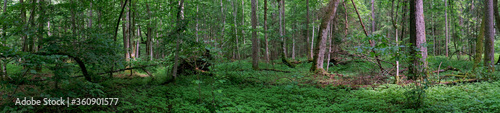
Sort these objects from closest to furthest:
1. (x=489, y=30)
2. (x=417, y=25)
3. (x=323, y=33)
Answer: (x=417, y=25) < (x=489, y=30) < (x=323, y=33)

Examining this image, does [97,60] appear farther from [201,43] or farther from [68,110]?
[201,43]

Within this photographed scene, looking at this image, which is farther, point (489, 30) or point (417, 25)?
point (489, 30)

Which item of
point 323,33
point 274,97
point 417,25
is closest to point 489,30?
point 417,25

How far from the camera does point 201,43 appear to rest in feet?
20.0

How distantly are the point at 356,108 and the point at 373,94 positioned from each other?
1.31 metres

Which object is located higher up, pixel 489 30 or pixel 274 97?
pixel 489 30

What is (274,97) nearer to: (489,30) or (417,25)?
(417,25)

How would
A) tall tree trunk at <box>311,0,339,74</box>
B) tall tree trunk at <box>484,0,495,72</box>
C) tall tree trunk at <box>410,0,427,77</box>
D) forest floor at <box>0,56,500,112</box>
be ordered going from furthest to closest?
1. tall tree trunk at <box>311,0,339,74</box>
2. tall tree trunk at <box>484,0,495,72</box>
3. tall tree trunk at <box>410,0,427,77</box>
4. forest floor at <box>0,56,500,112</box>

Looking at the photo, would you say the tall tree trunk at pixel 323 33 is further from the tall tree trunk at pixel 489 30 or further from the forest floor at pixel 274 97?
the tall tree trunk at pixel 489 30

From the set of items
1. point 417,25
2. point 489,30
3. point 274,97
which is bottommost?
point 274,97

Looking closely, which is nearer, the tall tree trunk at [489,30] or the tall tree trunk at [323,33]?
the tall tree trunk at [489,30]

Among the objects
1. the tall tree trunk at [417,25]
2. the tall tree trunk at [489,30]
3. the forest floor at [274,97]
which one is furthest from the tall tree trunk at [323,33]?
the tall tree trunk at [489,30]

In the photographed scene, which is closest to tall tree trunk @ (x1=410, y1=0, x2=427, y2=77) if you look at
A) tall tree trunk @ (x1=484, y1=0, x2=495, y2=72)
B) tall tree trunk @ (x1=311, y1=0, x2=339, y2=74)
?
tall tree trunk @ (x1=484, y1=0, x2=495, y2=72)

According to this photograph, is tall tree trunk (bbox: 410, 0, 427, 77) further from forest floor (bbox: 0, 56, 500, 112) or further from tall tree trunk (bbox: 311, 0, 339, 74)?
tall tree trunk (bbox: 311, 0, 339, 74)
